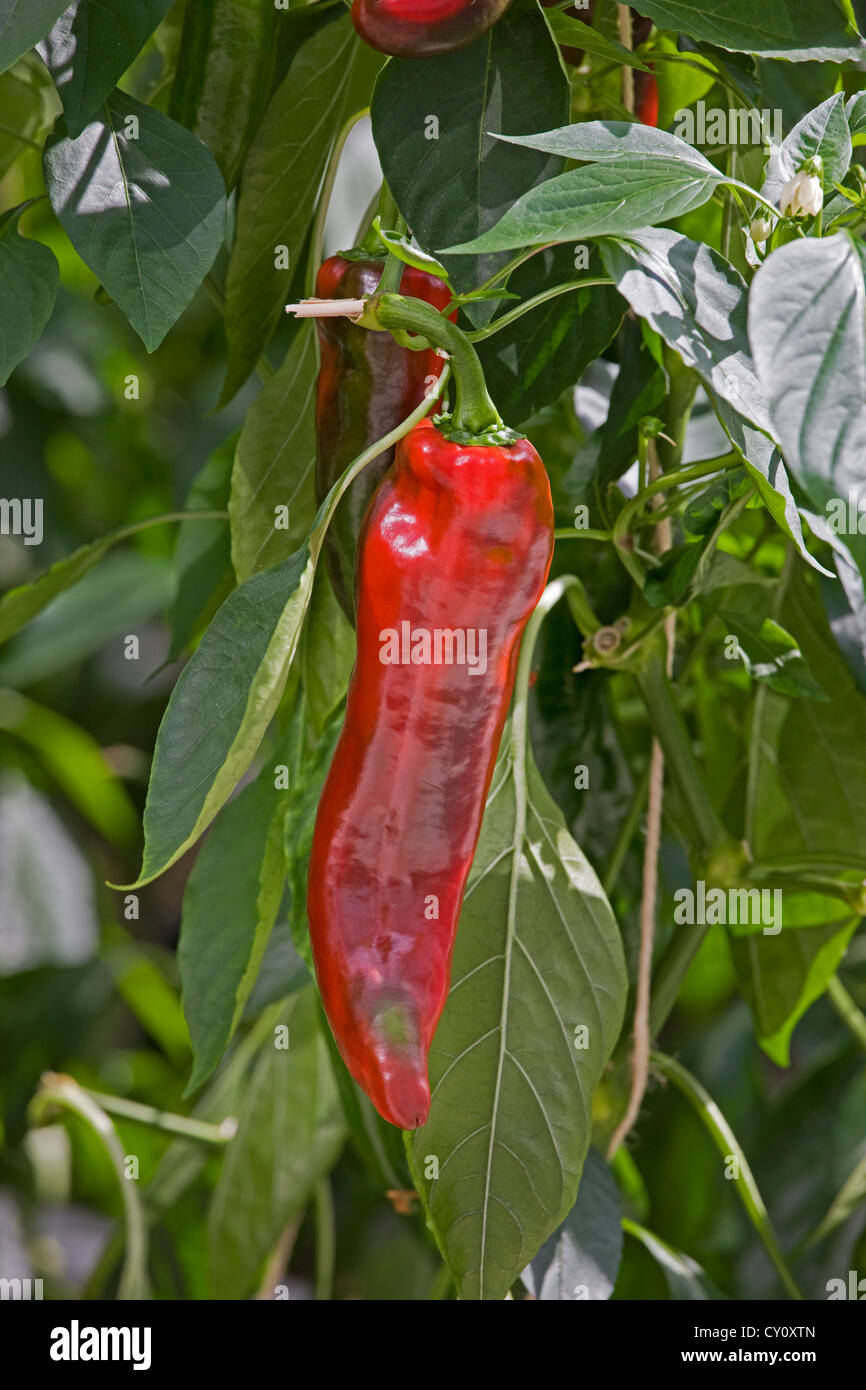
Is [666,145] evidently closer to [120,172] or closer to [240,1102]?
[120,172]

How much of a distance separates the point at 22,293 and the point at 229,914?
0.23m

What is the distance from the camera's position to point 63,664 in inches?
38.7

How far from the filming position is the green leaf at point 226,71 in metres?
0.45

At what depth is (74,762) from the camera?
3.31ft

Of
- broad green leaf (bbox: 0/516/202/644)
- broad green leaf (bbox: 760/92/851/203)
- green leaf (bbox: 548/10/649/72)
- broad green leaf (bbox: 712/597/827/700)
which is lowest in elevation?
broad green leaf (bbox: 712/597/827/700)

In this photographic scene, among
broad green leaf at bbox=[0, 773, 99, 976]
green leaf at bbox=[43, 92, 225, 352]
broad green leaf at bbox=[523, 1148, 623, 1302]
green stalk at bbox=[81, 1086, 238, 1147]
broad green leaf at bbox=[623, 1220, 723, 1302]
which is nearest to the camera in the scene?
green leaf at bbox=[43, 92, 225, 352]

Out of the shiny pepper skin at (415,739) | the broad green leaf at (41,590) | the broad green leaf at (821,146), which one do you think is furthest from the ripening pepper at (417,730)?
the broad green leaf at (41,590)

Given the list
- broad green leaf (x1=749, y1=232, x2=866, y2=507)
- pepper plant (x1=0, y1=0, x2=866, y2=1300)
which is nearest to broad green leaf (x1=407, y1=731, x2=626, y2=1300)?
pepper plant (x1=0, y1=0, x2=866, y2=1300)

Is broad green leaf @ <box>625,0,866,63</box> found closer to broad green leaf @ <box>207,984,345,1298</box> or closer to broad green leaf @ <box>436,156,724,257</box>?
broad green leaf @ <box>436,156,724,257</box>

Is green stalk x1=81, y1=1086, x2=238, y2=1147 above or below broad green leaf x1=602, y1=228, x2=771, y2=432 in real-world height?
below

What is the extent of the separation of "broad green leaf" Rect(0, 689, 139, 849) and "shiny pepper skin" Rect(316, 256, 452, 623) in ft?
2.04

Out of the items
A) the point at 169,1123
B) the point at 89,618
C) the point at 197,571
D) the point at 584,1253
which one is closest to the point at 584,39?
the point at 197,571

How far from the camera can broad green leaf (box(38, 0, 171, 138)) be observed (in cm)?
39

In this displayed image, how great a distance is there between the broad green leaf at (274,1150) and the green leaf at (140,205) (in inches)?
14.8
